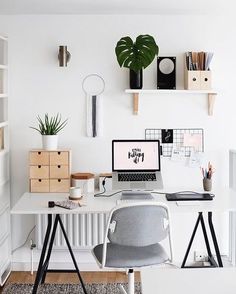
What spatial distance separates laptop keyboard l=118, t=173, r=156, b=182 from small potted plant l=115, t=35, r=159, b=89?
82 centimetres

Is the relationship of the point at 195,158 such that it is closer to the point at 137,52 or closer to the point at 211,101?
the point at 211,101

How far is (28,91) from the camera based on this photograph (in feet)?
13.2

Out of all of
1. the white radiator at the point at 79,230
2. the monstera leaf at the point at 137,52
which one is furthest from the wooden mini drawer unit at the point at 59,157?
the monstera leaf at the point at 137,52

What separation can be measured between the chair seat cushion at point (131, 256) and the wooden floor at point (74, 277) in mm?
907

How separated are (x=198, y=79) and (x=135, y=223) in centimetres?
151

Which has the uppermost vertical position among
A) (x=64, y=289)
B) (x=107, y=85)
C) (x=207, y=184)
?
(x=107, y=85)

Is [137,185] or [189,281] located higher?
[137,185]

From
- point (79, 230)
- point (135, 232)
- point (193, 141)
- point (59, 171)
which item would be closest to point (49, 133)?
point (59, 171)

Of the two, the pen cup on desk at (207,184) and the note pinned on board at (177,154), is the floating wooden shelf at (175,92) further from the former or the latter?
the pen cup on desk at (207,184)

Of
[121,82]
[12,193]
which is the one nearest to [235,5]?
[121,82]

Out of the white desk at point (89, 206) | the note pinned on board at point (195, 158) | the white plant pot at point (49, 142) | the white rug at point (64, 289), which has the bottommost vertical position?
the white rug at point (64, 289)

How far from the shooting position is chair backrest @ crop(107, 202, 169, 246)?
9.34ft

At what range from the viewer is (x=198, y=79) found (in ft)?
12.6

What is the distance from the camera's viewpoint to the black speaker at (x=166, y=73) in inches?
155
